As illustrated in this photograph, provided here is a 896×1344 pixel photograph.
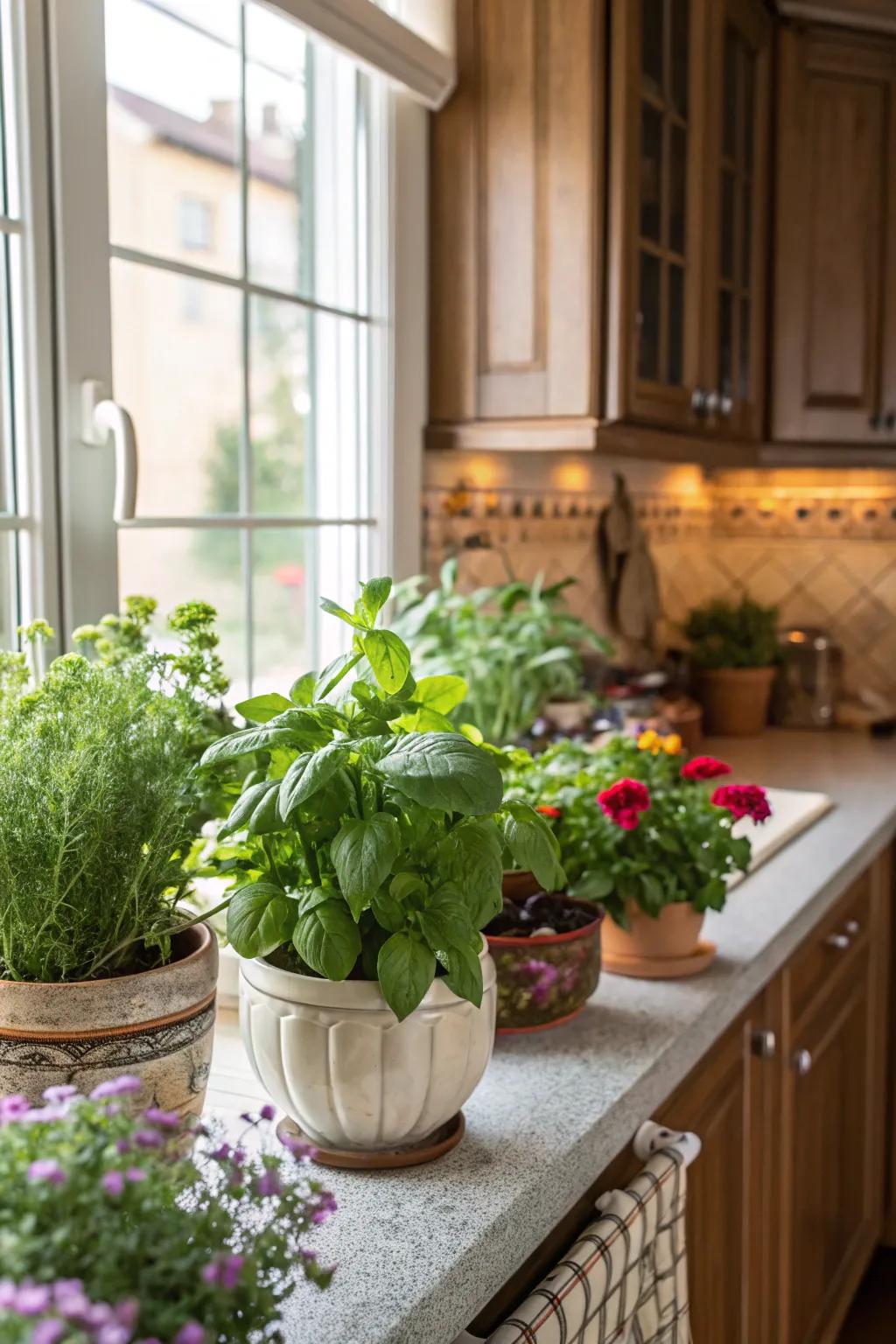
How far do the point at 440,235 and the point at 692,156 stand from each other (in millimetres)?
528

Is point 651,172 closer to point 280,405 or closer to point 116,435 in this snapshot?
point 116,435

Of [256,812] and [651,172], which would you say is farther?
[651,172]

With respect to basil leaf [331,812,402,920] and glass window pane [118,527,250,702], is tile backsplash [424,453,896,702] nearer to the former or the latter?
basil leaf [331,812,402,920]

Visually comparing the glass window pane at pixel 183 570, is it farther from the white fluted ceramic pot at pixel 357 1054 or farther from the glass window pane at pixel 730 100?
the white fluted ceramic pot at pixel 357 1054

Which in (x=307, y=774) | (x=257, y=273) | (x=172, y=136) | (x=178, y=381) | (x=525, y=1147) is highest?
(x=172, y=136)

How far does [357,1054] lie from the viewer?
96cm

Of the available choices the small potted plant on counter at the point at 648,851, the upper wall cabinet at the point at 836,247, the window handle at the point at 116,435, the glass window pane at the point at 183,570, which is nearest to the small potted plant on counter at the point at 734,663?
the upper wall cabinet at the point at 836,247

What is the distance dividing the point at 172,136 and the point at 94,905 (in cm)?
564

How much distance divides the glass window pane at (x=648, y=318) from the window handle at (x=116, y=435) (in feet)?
3.26

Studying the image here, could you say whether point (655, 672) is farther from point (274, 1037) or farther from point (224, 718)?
point (274, 1037)

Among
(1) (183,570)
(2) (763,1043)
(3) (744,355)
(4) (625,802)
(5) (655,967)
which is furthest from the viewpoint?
(1) (183,570)

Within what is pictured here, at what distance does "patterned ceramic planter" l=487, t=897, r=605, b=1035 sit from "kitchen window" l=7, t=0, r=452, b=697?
2.12ft

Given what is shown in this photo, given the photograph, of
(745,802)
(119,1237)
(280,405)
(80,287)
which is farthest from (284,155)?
(280,405)

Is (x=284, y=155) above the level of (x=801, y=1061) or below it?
above
